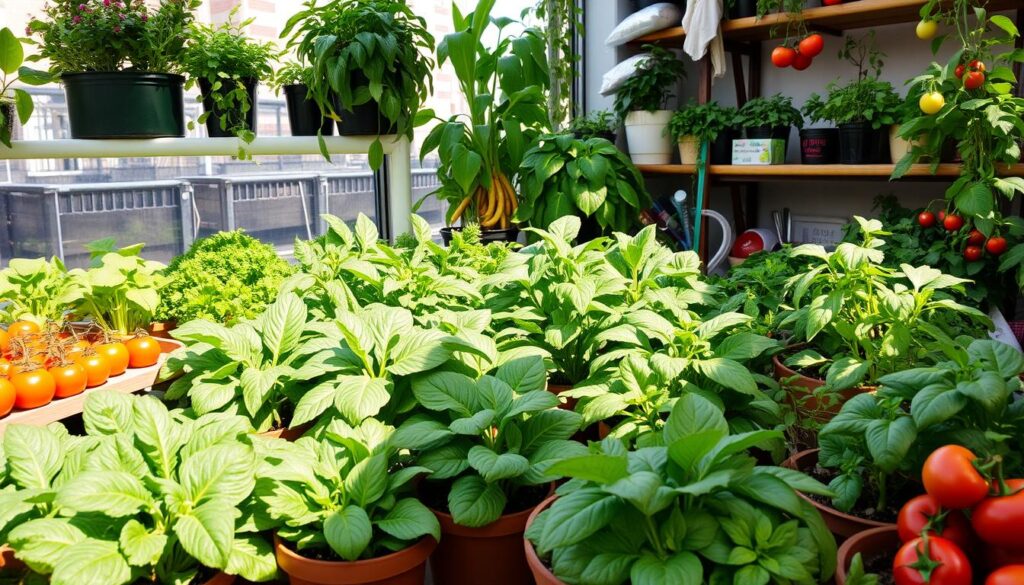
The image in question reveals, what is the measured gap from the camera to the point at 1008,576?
91 cm

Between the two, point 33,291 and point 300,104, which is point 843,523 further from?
point 300,104

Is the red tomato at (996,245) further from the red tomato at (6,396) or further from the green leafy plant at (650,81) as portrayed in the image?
the red tomato at (6,396)

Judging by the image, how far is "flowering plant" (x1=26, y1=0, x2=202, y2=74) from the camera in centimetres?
212

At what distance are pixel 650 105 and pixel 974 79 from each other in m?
1.39

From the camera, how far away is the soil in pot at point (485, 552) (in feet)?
4.22

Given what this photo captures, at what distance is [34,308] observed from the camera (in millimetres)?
1945

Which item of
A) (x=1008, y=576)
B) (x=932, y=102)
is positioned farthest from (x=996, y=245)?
(x=1008, y=576)

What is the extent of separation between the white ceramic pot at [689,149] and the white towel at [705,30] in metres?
0.29

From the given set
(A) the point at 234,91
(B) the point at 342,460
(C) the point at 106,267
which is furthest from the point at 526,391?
(A) the point at 234,91

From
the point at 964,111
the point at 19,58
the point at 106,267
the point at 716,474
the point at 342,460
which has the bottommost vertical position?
the point at 342,460

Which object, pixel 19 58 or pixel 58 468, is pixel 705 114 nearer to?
pixel 19 58

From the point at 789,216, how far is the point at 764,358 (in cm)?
195

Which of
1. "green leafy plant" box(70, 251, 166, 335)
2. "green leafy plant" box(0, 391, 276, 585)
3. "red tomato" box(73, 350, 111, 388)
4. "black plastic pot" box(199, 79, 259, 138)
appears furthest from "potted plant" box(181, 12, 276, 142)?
"green leafy plant" box(0, 391, 276, 585)

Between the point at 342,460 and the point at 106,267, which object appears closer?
the point at 342,460
